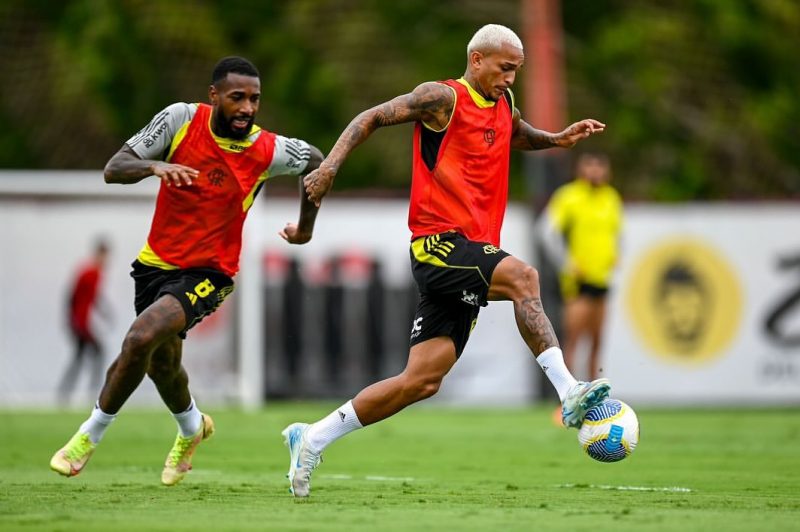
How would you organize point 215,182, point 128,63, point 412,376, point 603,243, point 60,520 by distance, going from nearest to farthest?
point 60,520, point 412,376, point 215,182, point 603,243, point 128,63

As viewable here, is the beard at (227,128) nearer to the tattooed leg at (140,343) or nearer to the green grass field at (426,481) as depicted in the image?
the tattooed leg at (140,343)

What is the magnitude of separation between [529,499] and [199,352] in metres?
11.7

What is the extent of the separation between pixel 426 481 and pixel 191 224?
2.21m

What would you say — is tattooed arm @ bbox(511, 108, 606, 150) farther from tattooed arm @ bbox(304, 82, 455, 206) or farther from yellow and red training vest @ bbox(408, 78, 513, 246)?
tattooed arm @ bbox(304, 82, 455, 206)

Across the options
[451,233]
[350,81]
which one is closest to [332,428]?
[451,233]

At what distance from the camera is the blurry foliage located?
26453mm

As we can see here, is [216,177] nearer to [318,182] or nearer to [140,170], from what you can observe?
[140,170]

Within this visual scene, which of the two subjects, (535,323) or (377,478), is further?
(377,478)

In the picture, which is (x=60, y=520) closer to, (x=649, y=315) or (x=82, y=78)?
(x=649, y=315)

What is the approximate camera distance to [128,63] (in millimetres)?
26406

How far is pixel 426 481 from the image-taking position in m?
9.67

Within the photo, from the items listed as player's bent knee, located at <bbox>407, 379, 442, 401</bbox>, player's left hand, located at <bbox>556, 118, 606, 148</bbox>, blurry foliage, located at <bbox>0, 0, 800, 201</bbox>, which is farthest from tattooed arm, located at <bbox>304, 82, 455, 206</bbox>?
blurry foliage, located at <bbox>0, 0, 800, 201</bbox>

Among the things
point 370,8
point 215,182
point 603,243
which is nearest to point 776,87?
point 370,8

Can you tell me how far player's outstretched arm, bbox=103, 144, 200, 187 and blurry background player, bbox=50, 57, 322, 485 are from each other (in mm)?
14
